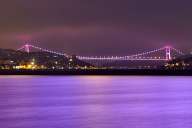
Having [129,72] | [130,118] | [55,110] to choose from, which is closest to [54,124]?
[130,118]

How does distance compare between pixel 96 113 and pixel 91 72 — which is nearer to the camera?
pixel 96 113

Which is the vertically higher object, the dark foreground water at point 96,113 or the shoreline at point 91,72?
the shoreline at point 91,72

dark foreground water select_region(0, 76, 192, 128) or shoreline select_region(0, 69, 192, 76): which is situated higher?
shoreline select_region(0, 69, 192, 76)

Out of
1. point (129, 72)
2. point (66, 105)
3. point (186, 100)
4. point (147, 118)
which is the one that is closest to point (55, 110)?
point (66, 105)

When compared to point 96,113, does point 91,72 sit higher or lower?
higher

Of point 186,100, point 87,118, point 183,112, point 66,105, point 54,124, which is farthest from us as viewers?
point 186,100

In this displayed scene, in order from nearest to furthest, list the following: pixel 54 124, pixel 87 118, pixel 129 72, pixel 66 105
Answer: pixel 54 124 < pixel 87 118 < pixel 66 105 < pixel 129 72

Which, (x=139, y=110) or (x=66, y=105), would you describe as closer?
(x=139, y=110)

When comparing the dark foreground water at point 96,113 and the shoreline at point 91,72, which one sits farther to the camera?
the shoreline at point 91,72

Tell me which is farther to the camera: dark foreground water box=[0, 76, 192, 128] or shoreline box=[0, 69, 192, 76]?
shoreline box=[0, 69, 192, 76]

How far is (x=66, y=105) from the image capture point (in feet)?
89.3

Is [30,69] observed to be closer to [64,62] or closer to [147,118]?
[64,62]

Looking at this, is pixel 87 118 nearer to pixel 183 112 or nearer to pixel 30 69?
pixel 183 112

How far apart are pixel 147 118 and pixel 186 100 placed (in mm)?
8256
